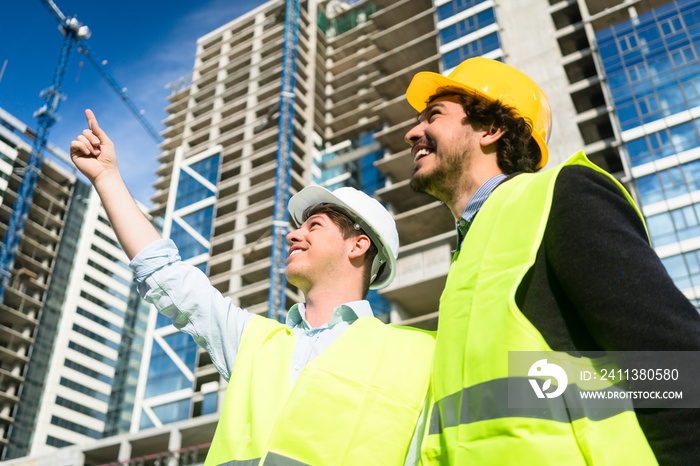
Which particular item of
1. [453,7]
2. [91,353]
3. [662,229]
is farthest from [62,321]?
[662,229]

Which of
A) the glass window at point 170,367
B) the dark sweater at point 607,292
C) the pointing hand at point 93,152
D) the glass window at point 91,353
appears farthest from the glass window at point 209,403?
the dark sweater at point 607,292

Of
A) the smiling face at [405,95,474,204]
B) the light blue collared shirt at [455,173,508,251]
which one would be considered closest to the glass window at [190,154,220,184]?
the smiling face at [405,95,474,204]

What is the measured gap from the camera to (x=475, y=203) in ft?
8.09

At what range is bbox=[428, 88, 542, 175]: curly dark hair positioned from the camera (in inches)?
109

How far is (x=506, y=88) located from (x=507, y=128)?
27cm

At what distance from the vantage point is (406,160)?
125 ft

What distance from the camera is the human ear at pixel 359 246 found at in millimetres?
3444

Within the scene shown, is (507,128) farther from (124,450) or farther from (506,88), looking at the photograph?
(124,450)

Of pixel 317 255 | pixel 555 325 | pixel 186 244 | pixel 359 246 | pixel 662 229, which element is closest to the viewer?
pixel 555 325

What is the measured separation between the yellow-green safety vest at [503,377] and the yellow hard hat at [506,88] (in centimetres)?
104

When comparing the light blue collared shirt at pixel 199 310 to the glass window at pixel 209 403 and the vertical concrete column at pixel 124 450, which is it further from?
the vertical concrete column at pixel 124 450

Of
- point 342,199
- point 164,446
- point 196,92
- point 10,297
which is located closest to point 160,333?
point 164,446

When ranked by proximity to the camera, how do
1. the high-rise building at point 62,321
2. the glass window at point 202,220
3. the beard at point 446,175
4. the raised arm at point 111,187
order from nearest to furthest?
the beard at point 446,175 → the raised arm at point 111,187 → the glass window at point 202,220 → the high-rise building at point 62,321

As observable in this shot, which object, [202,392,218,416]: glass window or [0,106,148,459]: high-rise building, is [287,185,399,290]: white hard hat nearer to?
[202,392,218,416]: glass window
